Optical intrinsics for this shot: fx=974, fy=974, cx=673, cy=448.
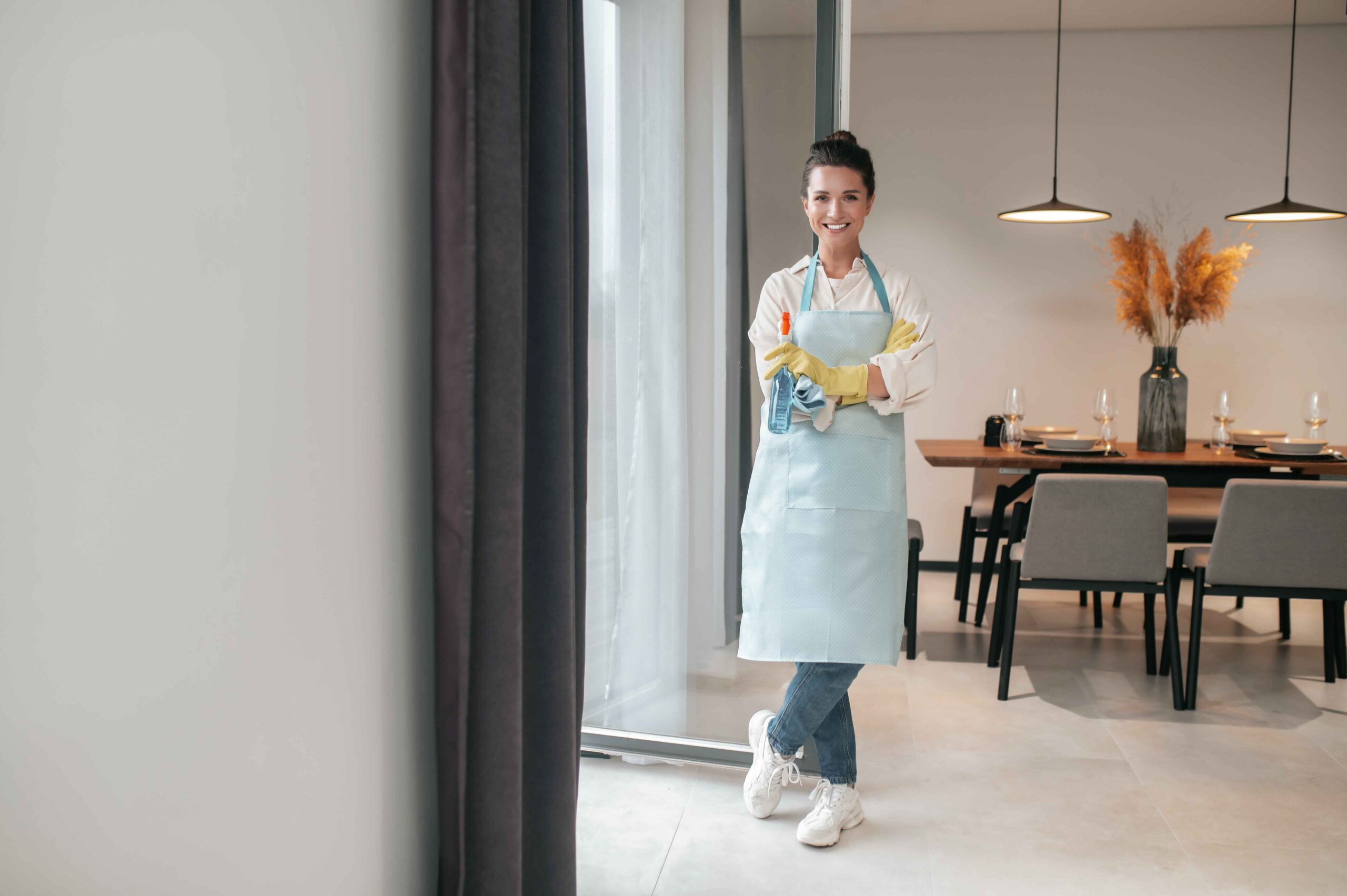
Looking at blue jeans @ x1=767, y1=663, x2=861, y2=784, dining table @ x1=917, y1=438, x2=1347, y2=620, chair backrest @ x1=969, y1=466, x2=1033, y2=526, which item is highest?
dining table @ x1=917, y1=438, x2=1347, y2=620

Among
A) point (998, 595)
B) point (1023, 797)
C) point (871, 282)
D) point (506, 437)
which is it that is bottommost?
point (1023, 797)

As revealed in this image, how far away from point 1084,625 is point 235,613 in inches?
162

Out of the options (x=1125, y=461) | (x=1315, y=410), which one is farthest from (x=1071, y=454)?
(x=1315, y=410)

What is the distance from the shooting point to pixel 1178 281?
160 inches

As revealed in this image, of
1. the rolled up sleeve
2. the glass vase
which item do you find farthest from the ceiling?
the rolled up sleeve

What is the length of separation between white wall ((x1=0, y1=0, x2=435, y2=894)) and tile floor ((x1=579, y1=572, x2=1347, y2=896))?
1.01 meters

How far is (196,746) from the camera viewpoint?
3.25 feet

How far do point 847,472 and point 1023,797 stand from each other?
1.06 m

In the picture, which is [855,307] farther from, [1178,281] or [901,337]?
[1178,281]

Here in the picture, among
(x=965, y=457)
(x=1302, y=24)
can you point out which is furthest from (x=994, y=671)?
(x=1302, y=24)

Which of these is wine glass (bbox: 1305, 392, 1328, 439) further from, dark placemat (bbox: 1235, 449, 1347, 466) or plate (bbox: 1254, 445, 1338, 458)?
dark placemat (bbox: 1235, 449, 1347, 466)

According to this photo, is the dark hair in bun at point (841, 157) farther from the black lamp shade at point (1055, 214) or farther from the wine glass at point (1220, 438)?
the wine glass at point (1220, 438)

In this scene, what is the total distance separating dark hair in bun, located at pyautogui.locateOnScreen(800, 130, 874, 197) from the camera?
6.91ft

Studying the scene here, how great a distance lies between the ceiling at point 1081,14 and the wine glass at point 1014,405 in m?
2.15
